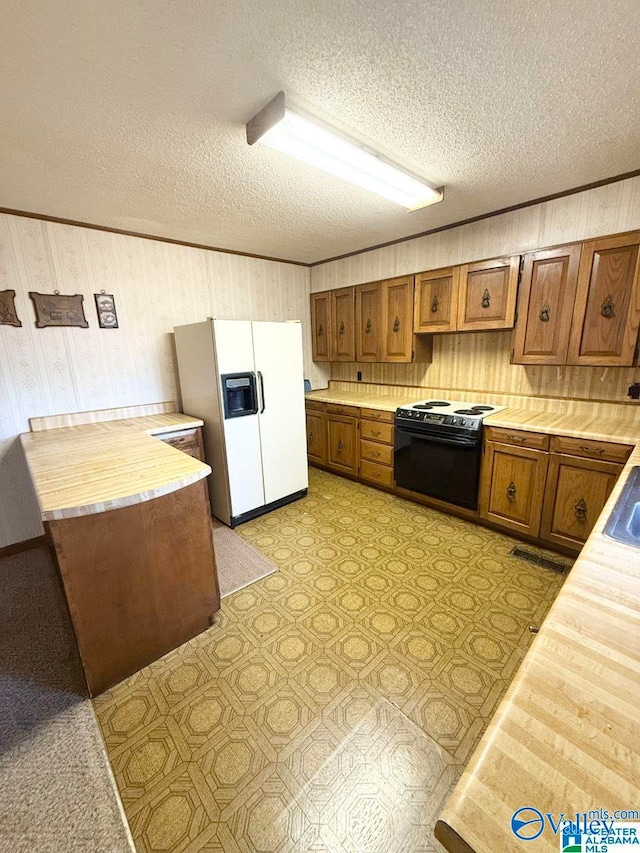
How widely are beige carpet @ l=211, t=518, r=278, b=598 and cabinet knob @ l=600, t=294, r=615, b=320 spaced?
2811mm

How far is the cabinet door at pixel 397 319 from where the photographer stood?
3.38 metres

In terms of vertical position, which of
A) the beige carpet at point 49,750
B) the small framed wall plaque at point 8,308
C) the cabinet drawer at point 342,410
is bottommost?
the beige carpet at point 49,750

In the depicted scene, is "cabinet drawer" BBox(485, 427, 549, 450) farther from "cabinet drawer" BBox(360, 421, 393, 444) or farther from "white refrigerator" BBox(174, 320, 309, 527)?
"white refrigerator" BBox(174, 320, 309, 527)

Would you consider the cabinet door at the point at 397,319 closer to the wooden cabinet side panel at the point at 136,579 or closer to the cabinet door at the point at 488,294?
the cabinet door at the point at 488,294

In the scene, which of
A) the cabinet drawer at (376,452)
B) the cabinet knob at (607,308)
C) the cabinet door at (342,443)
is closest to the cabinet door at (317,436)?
the cabinet door at (342,443)

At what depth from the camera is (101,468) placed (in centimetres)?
181

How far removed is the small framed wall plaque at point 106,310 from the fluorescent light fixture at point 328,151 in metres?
1.94

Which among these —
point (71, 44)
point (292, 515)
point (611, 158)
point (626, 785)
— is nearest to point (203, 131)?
point (71, 44)

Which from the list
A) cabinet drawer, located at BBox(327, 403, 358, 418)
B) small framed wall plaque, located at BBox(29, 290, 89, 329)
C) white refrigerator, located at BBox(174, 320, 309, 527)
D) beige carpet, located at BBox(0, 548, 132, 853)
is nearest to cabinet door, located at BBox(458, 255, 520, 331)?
cabinet drawer, located at BBox(327, 403, 358, 418)

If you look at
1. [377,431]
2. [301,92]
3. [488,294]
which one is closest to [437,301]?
[488,294]

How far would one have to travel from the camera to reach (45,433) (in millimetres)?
2715

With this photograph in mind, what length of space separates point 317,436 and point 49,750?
3.27m

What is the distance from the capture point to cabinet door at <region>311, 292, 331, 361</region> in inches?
168

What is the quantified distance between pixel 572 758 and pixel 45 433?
3374mm
